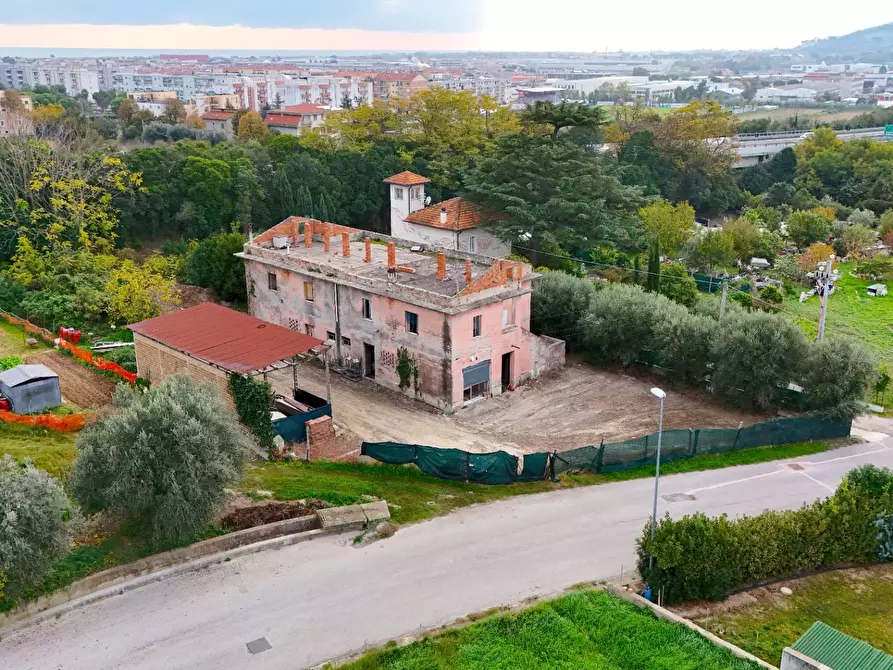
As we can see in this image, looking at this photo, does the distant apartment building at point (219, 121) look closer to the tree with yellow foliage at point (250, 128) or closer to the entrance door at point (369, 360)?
the tree with yellow foliage at point (250, 128)

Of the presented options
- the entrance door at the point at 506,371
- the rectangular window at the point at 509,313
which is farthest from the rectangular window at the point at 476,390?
the rectangular window at the point at 509,313

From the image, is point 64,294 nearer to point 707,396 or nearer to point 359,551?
point 359,551

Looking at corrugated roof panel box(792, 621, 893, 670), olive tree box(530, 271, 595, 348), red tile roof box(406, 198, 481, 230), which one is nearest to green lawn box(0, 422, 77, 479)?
corrugated roof panel box(792, 621, 893, 670)

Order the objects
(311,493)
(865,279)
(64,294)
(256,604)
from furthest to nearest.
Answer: (865,279)
(64,294)
(311,493)
(256,604)

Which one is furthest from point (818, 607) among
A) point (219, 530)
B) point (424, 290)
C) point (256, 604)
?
point (424, 290)

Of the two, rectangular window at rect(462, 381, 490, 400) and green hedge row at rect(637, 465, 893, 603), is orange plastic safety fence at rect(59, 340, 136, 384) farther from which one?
green hedge row at rect(637, 465, 893, 603)

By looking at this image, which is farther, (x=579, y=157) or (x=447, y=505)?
(x=579, y=157)

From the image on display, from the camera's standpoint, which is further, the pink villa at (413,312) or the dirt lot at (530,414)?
the pink villa at (413,312)
